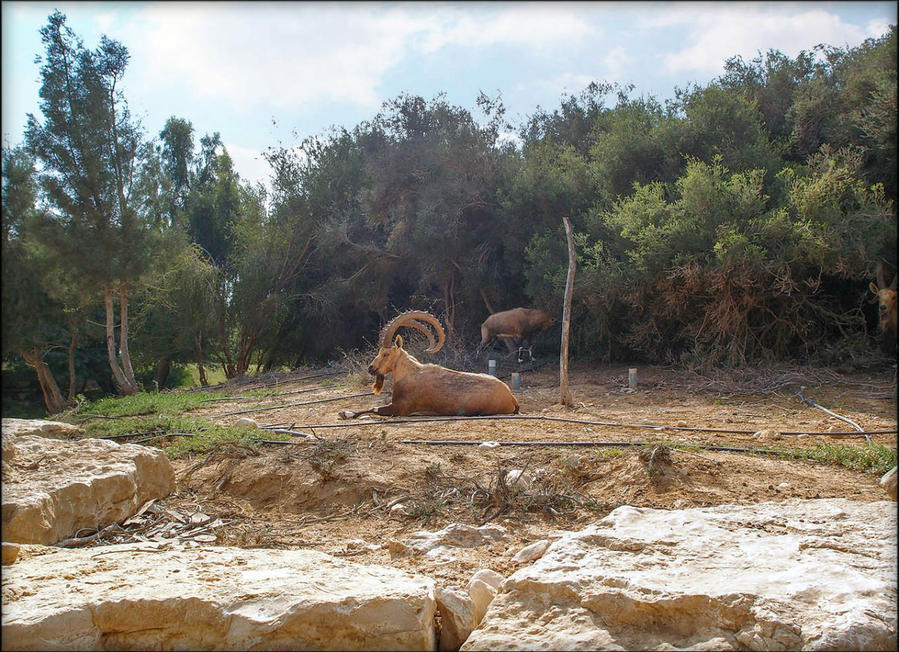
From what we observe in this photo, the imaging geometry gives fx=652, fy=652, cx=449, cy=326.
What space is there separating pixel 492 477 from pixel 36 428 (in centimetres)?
435

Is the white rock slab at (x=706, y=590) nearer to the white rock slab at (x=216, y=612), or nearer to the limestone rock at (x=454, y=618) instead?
the limestone rock at (x=454, y=618)

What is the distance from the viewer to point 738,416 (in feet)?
27.6

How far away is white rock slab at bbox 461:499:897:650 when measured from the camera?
95.0 inches

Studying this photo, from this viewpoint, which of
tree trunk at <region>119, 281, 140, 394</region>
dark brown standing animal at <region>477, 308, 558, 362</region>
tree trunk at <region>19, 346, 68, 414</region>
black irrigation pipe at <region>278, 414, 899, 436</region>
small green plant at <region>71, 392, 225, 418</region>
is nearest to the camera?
black irrigation pipe at <region>278, 414, 899, 436</region>

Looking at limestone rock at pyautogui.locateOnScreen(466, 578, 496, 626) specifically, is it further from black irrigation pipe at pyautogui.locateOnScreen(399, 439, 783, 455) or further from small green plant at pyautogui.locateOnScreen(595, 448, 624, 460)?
black irrigation pipe at pyautogui.locateOnScreen(399, 439, 783, 455)

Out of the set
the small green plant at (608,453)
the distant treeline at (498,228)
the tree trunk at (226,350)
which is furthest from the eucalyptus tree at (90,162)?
the small green plant at (608,453)

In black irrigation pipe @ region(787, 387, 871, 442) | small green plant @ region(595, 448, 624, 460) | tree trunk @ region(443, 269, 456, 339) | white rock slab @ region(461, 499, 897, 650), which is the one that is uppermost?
tree trunk @ region(443, 269, 456, 339)

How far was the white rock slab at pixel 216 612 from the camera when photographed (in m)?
2.54

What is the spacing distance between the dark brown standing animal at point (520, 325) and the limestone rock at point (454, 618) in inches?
490

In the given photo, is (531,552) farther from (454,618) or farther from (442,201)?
(442,201)

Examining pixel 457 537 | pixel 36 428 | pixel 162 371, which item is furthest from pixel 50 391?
pixel 457 537

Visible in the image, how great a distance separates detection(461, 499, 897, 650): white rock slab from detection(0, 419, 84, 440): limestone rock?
468 centimetres

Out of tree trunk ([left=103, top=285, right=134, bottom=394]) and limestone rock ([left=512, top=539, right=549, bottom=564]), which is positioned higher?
tree trunk ([left=103, top=285, right=134, bottom=394])

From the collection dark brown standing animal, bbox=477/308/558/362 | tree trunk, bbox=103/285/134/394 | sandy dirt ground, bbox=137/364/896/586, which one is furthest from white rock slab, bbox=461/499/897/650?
tree trunk, bbox=103/285/134/394
